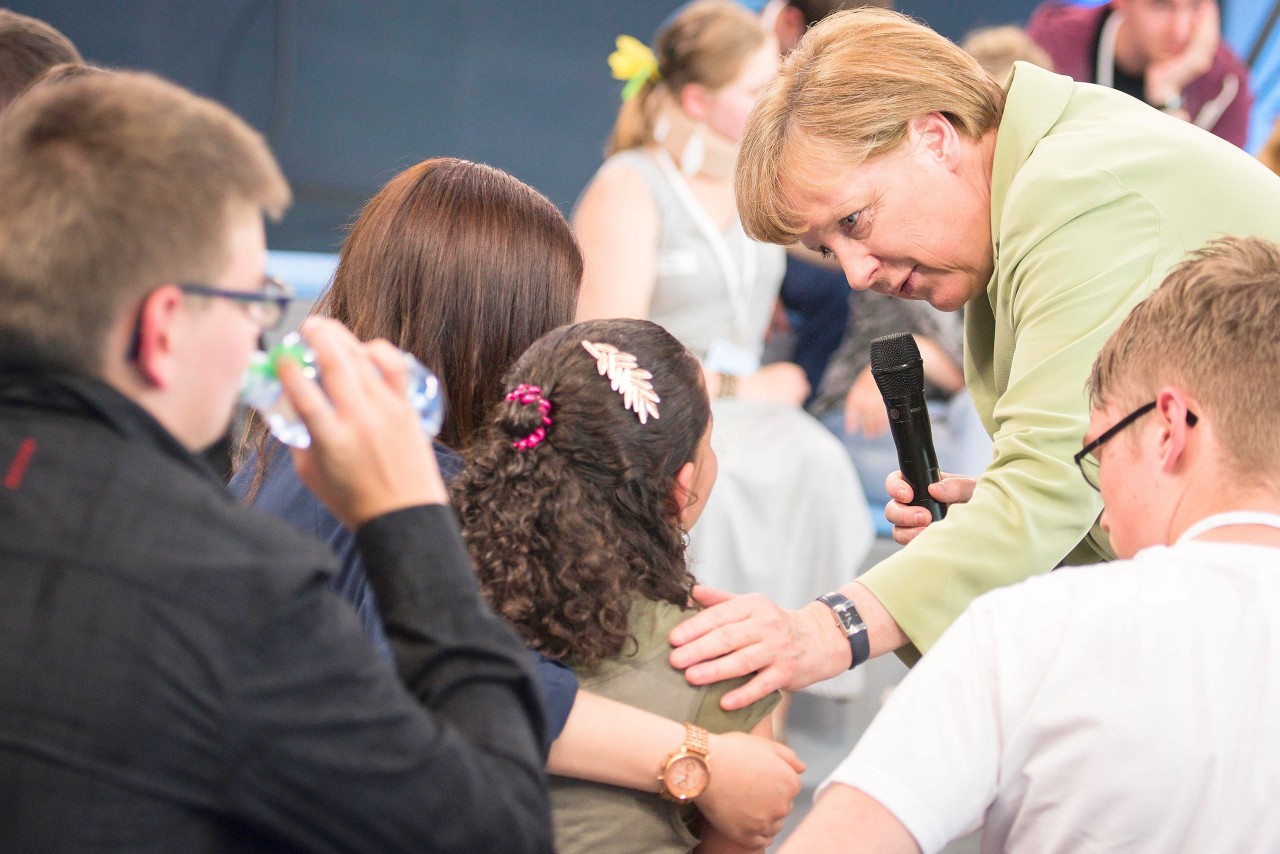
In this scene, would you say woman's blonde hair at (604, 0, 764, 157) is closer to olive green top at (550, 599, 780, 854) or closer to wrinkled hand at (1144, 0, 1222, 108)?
wrinkled hand at (1144, 0, 1222, 108)

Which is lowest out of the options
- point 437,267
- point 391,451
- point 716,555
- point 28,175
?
point 716,555

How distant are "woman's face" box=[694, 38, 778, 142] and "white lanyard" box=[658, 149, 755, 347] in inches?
6.0

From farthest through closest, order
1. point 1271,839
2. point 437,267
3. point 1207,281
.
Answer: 1. point 437,267
2. point 1207,281
3. point 1271,839

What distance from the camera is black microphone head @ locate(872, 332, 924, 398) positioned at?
175 cm

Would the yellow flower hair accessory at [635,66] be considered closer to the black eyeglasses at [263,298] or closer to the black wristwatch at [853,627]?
the black wristwatch at [853,627]

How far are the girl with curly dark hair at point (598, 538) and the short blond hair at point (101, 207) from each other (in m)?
0.58

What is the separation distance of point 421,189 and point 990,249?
0.77 m

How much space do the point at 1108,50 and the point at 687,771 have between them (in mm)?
3678

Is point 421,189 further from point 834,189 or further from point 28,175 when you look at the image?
point 28,175

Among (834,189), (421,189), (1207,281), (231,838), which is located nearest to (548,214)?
(421,189)

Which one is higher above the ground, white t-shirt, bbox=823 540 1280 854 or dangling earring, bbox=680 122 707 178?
white t-shirt, bbox=823 540 1280 854

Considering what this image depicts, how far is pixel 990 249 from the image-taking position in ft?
5.91

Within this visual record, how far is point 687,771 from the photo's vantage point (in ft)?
4.45

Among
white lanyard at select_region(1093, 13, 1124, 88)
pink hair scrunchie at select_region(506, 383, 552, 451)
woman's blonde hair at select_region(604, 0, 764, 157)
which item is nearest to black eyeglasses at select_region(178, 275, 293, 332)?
pink hair scrunchie at select_region(506, 383, 552, 451)
